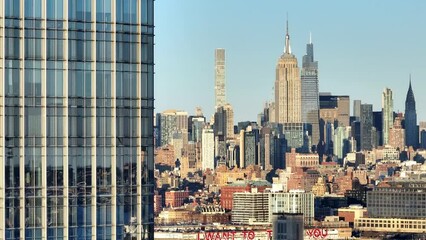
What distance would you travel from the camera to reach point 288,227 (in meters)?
130

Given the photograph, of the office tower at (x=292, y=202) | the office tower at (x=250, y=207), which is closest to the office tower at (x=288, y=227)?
the office tower at (x=292, y=202)

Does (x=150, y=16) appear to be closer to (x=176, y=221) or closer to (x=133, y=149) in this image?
(x=133, y=149)

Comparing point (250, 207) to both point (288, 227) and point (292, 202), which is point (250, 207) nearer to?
point (292, 202)

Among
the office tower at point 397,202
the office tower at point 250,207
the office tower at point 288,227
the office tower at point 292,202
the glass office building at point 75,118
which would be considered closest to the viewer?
the glass office building at point 75,118

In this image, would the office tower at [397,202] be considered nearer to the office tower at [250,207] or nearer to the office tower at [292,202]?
the office tower at [292,202]

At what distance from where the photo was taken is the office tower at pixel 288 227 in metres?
126

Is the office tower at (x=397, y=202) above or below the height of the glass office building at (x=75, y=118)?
below

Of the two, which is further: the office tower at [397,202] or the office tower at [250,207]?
the office tower at [397,202]

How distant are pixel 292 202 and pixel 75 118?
141705 millimetres

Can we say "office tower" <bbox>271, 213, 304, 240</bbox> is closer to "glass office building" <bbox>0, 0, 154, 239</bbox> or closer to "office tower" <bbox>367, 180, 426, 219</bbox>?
"office tower" <bbox>367, 180, 426, 219</bbox>

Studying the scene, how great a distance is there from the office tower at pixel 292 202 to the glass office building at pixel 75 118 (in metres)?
136

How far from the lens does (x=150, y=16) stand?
31359mm

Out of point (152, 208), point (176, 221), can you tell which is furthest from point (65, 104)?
point (176, 221)

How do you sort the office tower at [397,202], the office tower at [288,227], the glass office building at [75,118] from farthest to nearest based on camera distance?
the office tower at [397,202] < the office tower at [288,227] < the glass office building at [75,118]
